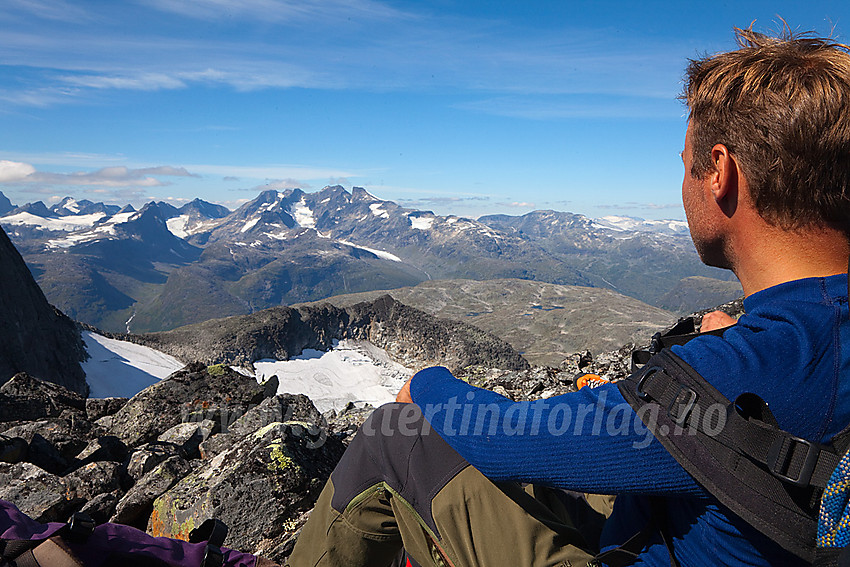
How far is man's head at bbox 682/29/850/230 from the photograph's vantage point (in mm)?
2363

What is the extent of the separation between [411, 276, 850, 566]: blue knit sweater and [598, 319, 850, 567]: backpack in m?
0.08

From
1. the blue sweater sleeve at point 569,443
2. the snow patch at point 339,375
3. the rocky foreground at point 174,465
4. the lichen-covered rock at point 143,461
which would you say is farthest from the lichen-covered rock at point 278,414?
the snow patch at point 339,375

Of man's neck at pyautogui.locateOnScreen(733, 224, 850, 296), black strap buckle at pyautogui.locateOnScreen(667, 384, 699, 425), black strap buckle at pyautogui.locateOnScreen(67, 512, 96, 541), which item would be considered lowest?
black strap buckle at pyautogui.locateOnScreen(67, 512, 96, 541)

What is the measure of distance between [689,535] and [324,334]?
81.9 metres

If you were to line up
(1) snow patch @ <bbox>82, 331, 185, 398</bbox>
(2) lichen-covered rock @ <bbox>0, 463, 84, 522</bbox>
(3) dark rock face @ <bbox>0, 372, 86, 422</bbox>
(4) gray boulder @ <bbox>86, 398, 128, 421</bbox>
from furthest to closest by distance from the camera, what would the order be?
1. (1) snow patch @ <bbox>82, 331, 185, 398</bbox>
2. (4) gray boulder @ <bbox>86, 398, 128, 421</bbox>
3. (3) dark rock face @ <bbox>0, 372, 86, 422</bbox>
4. (2) lichen-covered rock @ <bbox>0, 463, 84, 522</bbox>

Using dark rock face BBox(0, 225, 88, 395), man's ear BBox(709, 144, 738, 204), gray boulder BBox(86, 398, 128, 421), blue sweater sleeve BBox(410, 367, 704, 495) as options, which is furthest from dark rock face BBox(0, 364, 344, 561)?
dark rock face BBox(0, 225, 88, 395)

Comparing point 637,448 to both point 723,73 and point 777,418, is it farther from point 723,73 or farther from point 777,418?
point 723,73

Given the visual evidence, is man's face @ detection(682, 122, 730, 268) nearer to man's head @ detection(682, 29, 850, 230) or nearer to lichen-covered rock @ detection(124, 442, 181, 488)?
man's head @ detection(682, 29, 850, 230)

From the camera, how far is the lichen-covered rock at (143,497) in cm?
718

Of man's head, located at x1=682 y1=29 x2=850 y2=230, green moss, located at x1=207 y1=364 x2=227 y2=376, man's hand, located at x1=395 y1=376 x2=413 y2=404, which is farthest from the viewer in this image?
green moss, located at x1=207 y1=364 x2=227 y2=376

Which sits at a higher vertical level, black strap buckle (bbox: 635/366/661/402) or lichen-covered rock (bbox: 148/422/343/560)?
black strap buckle (bbox: 635/366/661/402)

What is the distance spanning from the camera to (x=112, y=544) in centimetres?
416

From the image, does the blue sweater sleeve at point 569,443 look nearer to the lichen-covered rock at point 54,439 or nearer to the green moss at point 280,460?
the green moss at point 280,460

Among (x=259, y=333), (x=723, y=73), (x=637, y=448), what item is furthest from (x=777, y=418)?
(x=259, y=333)
